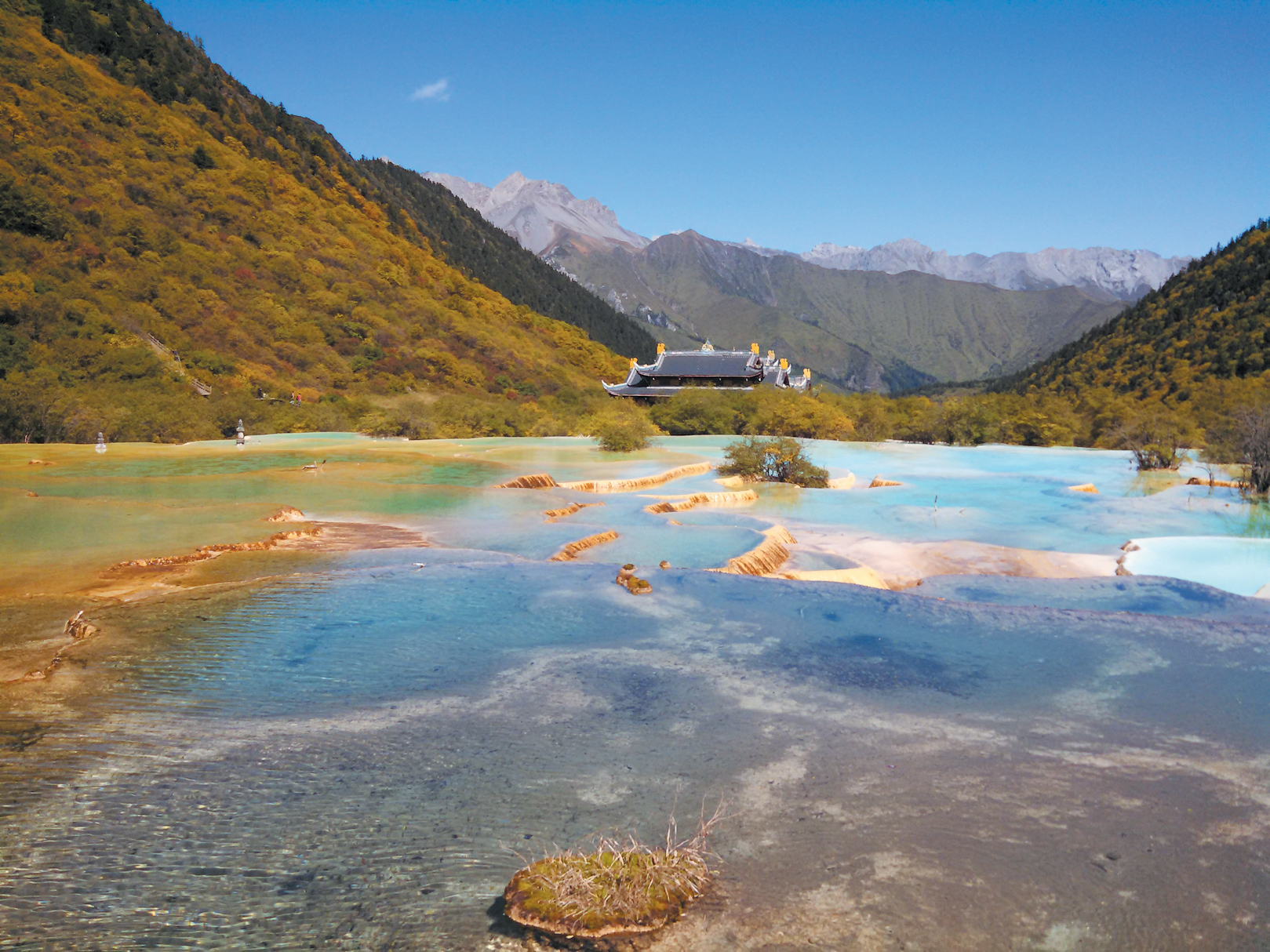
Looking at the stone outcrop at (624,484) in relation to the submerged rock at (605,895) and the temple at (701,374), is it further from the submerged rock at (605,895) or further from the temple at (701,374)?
the temple at (701,374)

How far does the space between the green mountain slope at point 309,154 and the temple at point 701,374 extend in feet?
116

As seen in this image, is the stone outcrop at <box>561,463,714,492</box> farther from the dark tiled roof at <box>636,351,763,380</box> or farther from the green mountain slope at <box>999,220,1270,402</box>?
the green mountain slope at <box>999,220,1270,402</box>

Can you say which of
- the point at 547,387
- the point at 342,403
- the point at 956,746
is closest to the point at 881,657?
the point at 956,746

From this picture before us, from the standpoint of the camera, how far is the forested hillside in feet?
96.6

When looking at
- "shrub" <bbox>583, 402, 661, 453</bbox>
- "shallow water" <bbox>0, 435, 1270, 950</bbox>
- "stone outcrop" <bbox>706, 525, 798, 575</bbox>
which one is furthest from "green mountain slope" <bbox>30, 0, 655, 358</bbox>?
"shallow water" <bbox>0, 435, 1270, 950</bbox>

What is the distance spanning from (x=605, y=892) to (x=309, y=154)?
78.7 m

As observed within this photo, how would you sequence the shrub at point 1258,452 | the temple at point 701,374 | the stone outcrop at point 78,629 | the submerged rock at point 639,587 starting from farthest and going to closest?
1. the temple at point 701,374
2. the shrub at point 1258,452
3. the submerged rock at point 639,587
4. the stone outcrop at point 78,629

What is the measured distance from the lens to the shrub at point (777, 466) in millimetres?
20234

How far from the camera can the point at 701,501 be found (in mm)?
16438

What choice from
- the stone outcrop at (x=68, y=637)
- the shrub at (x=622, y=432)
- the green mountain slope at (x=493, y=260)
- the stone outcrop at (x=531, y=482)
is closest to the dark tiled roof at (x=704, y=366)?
the shrub at (x=622, y=432)

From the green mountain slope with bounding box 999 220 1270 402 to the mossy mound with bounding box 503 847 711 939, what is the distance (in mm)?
42549

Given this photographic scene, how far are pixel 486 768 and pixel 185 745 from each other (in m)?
1.97

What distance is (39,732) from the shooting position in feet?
16.1

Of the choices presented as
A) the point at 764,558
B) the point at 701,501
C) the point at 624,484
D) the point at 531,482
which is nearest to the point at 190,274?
the point at 531,482
